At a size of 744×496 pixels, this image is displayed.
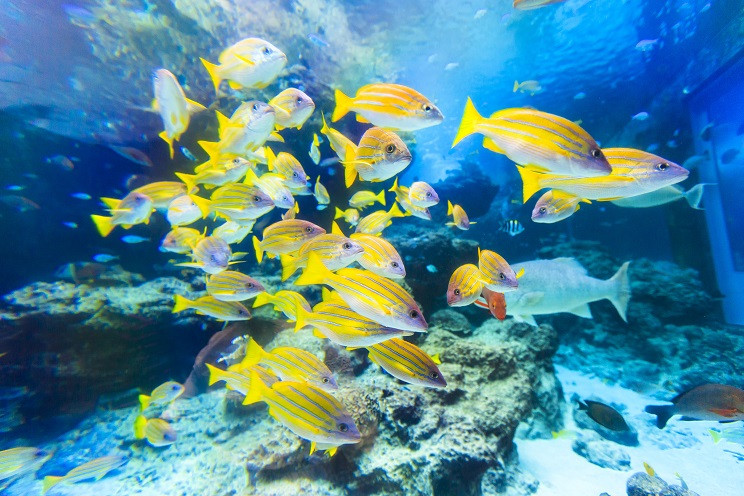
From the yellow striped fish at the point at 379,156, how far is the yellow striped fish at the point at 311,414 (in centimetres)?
163

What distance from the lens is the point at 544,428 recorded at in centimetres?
412

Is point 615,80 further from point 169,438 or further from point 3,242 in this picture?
point 3,242

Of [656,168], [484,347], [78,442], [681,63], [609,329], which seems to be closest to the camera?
[656,168]

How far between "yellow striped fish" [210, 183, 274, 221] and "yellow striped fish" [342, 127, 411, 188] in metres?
1.10

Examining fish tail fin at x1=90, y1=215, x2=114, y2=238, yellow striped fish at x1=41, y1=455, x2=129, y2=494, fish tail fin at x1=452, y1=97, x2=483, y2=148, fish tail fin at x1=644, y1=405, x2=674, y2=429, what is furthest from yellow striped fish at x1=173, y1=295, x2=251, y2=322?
fish tail fin at x1=644, y1=405, x2=674, y2=429

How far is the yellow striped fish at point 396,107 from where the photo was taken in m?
2.21

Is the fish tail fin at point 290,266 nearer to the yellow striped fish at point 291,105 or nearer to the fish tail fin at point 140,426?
the yellow striped fish at point 291,105

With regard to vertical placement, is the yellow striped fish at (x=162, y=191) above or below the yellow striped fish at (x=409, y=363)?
above

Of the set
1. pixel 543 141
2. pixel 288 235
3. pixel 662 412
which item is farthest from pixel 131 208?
pixel 662 412

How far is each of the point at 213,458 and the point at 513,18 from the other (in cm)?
2187

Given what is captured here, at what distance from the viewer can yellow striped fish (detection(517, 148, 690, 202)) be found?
1.89 m

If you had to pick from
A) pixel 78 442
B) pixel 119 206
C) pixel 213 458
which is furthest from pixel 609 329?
pixel 78 442

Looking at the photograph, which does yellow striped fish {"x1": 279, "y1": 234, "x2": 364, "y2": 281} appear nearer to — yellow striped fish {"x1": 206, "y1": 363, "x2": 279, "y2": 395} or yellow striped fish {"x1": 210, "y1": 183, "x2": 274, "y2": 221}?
yellow striped fish {"x1": 210, "y1": 183, "x2": 274, "y2": 221}

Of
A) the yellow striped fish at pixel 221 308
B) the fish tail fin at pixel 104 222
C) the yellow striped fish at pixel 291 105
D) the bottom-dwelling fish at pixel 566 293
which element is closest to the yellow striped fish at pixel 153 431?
the yellow striped fish at pixel 221 308
